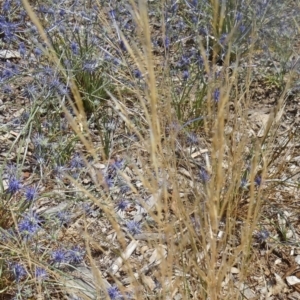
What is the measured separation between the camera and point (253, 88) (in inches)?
112

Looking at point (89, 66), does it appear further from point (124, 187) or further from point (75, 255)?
point (75, 255)

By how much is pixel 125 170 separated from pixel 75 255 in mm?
556

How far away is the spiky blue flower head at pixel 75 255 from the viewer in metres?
1.83

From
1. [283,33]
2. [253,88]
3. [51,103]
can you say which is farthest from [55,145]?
[283,33]

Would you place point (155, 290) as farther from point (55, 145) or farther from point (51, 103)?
point (51, 103)

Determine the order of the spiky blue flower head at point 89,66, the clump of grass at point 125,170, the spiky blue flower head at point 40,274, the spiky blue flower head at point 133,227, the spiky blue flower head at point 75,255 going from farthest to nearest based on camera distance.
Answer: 1. the spiky blue flower head at point 89,66
2. the spiky blue flower head at point 133,227
3. the spiky blue flower head at point 75,255
4. the spiky blue flower head at point 40,274
5. the clump of grass at point 125,170

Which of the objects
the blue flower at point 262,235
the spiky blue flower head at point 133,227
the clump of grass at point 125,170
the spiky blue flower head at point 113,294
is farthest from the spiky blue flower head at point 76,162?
the blue flower at point 262,235

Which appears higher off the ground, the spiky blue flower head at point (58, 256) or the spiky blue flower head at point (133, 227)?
the spiky blue flower head at point (58, 256)

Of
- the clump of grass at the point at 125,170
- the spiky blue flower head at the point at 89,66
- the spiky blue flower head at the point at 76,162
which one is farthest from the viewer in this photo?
the spiky blue flower head at the point at 89,66

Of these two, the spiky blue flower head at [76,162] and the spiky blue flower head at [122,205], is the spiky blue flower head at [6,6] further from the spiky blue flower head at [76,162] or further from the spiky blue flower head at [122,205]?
the spiky blue flower head at [122,205]

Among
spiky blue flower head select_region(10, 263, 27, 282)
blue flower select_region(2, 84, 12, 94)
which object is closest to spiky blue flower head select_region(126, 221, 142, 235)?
spiky blue flower head select_region(10, 263, 27, 282)

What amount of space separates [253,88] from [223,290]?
1296 millimetres

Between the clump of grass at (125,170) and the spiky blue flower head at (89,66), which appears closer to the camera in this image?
the clump of grass at (125,170)

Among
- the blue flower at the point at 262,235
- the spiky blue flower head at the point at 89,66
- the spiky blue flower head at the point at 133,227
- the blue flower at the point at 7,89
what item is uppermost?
the spiky blue flower head at the point at 89,66
